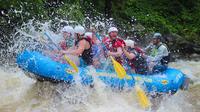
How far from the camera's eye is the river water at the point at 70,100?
24.8 feet

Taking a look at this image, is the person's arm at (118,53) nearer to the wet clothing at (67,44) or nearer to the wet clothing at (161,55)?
the wet clothing at (67,44)

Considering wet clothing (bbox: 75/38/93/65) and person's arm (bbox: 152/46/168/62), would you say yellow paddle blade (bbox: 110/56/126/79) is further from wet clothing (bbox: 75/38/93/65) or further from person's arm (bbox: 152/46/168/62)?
person's arm (bbox: 152/46/168/62)

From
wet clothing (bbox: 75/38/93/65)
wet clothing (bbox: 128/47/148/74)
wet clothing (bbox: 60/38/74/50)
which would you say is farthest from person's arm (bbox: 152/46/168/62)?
wet clothing (bbox: 60/38/74/50)

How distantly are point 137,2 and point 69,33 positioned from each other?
24.5ft

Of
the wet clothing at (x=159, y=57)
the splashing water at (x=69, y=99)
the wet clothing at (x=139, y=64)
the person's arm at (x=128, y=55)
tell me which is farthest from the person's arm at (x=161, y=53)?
the splashing water at (x=69, y=99)

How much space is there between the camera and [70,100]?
7.82 metres

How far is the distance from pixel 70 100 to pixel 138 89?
1.21 m

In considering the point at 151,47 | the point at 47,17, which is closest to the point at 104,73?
the point at 151,47

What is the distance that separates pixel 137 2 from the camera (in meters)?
15.2

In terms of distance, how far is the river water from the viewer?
7.55 metres

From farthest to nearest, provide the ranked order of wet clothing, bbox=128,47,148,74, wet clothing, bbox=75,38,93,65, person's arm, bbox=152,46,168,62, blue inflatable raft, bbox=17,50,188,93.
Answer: person's arm, bbox=152,46,168,62 < wet clothing, bbox=128,47,148,74 < wet clothing, bbox=75,38,93,65 < blue inflatable raft, bbox=17,50,188,93

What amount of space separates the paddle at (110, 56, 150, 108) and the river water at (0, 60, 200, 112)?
5.6 inches

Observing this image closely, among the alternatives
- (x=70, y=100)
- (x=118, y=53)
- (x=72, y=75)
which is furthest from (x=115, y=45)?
(x=70, y=100)

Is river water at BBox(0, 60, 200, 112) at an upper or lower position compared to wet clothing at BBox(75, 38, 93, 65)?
lower
